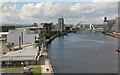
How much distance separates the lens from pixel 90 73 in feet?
14.5

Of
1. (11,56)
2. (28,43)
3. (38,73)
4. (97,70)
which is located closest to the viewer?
(38,73)

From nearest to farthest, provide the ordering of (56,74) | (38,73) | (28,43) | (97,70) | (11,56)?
(38,73) → (56,74) → (97,70) → (11,56) → (28,43)

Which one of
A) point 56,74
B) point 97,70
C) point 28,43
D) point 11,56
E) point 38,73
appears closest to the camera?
point 38,73

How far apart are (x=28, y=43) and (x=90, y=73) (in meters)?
4.96

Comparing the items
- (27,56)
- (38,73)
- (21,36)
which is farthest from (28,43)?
(38,73)

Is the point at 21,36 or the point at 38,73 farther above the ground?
the point at 21,36

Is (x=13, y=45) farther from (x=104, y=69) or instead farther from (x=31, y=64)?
(x=104, y=69)

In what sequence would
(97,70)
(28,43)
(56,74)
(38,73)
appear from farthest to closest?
(28,43) < (97,70) < (56,74) < (38,73)

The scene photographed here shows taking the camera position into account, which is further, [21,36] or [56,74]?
[21,36]

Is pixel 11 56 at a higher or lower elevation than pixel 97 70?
higher

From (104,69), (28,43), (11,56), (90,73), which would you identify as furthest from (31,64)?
(28,43)

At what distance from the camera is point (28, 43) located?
870 centimetres

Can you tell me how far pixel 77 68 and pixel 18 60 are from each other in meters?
1.71

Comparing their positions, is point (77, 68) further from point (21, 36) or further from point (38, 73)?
point (21, 36)
